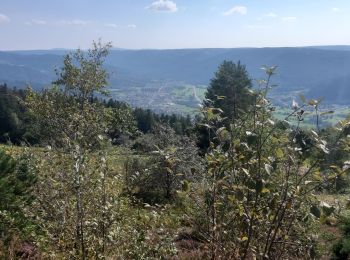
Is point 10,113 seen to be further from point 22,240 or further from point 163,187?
point 22,240

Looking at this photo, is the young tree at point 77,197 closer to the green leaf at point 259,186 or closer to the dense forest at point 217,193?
the dense forest at point 217,193

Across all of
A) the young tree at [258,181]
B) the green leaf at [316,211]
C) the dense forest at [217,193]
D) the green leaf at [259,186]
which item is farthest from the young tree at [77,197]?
the green leaf at [316,211]

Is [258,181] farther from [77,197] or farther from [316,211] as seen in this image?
[77,197]

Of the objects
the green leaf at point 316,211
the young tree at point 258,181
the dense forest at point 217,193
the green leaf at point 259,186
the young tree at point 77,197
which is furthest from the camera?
the young tree at point 77,197

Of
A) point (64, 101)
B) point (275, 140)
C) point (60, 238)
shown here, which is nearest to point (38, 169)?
point (60, 238)

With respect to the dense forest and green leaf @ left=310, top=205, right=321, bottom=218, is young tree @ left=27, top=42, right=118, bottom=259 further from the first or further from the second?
green leaf @ left=310, top=205, right=321, bottom=218

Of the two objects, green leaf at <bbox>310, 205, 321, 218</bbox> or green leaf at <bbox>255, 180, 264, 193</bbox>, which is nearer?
green leaf at <bbox>310, 205, 321, 218</bbox>

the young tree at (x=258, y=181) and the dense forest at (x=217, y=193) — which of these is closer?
the young tree at (x=258, y=181)

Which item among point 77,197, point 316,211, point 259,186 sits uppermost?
point 259,186

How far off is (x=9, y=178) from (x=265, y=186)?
236 inches

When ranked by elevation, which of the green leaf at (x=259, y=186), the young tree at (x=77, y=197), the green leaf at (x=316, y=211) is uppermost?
the green leaf at (x=259, y=186)

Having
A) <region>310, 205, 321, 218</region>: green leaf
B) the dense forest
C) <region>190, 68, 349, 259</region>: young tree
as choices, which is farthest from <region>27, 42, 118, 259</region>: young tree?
<region>310, 205, 321, 218</region>: green leaf

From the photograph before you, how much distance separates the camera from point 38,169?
559cm

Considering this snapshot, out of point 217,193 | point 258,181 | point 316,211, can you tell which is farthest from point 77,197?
point 316,211
